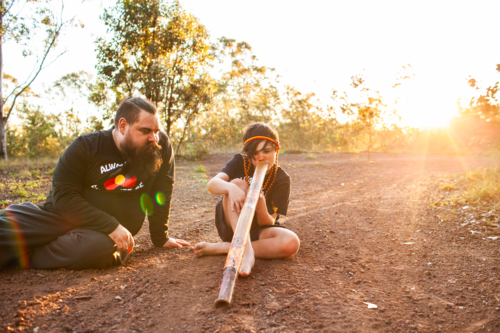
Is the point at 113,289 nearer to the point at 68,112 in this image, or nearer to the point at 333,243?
the point at 333,243

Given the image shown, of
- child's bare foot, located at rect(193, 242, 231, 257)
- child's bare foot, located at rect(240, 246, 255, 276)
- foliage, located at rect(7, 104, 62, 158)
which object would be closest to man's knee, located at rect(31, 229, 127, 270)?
child's bare foot, located at rect(193, 242, 231, 257)

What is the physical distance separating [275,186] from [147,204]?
42.6 inches

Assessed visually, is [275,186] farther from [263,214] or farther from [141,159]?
[141,159]

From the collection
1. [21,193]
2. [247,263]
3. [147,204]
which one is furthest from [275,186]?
[21,193]

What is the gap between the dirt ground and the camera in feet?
5.24

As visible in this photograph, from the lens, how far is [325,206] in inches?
176

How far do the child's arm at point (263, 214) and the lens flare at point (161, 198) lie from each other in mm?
844

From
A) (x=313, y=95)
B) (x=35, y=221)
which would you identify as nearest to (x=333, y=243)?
(x=35, y=221)

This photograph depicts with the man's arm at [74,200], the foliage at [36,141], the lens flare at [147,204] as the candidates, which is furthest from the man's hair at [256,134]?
the foliage at [36,141]

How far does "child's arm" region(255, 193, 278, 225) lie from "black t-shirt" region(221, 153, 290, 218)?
3.7 inches

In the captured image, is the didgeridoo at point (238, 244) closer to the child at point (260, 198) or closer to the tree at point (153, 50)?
the child at point (260, 198)

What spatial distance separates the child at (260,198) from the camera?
2.33 meters

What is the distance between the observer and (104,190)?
8.04ft

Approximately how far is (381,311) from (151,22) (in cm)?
1071
